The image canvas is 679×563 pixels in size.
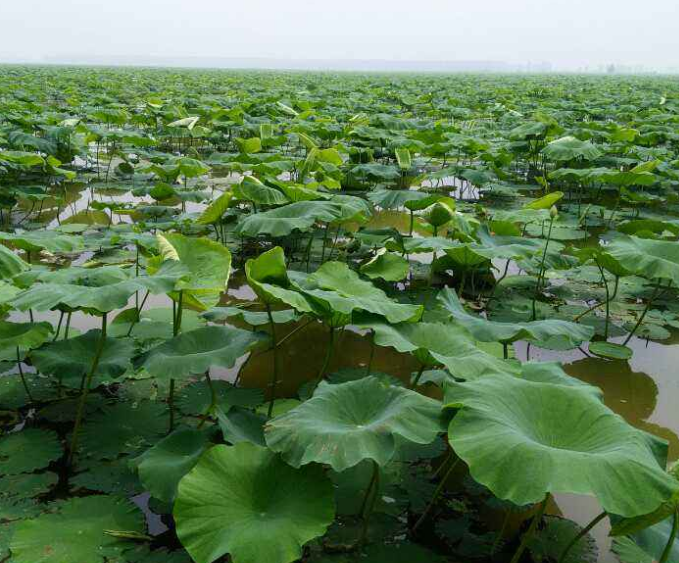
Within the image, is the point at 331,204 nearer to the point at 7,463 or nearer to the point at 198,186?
the point at 7,463

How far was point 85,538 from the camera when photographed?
1.60m

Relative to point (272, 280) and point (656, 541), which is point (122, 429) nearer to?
point (272, 280)

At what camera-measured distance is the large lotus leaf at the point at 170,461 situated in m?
1.53

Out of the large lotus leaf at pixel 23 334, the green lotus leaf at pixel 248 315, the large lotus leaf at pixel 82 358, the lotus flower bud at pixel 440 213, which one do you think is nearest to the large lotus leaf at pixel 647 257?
the lotus flower bud at pixel 440 213

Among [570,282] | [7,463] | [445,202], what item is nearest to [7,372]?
[7,463]

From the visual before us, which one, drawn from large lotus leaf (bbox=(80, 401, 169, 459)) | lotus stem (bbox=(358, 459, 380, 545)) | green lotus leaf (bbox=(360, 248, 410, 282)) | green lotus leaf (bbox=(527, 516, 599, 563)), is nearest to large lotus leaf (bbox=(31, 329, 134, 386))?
large lotus leaf (bbox=(80, 401, 169, 459))

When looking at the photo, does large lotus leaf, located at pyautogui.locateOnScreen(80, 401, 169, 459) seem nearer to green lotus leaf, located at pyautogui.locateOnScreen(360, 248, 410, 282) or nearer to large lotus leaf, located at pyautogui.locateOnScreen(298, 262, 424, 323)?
large lotus leaf, located at pyautogui.locateOnScreen(298, 262, 424, 323)

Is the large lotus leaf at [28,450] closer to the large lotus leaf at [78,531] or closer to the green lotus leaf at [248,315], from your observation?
the large lotus leaf at [78,531]

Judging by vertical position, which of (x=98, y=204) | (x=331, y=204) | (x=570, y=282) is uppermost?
(x=331, y=204)

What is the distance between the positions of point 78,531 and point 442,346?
116 centimetres

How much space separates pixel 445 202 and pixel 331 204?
78 cm

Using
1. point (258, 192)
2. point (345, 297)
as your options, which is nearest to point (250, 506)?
point (345, 297)

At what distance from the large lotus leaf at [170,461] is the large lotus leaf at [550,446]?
695 mm

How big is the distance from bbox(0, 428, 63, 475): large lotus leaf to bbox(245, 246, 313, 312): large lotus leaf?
86cm
